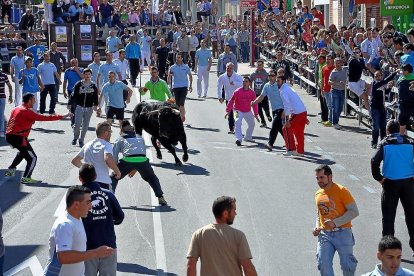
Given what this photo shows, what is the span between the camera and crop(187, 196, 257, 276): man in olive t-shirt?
374 inches

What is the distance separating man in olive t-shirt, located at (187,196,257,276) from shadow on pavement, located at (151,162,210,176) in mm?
10832

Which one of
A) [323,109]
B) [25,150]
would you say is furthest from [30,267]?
[323,109]

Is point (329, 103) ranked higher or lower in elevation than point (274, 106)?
lower

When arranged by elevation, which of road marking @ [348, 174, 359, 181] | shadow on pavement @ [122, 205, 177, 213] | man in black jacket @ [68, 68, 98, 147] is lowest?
road marking @ [348, 174, 359, 181]

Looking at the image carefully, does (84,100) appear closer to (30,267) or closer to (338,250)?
(30,267)

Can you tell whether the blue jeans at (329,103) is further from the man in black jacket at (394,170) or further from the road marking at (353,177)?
the man in black jacket at (394,170)

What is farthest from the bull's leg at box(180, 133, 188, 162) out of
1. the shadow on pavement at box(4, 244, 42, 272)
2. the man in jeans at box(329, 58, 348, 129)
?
the shadow on pavement at box(4, 244, 42, 272)

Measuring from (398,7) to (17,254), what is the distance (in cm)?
1830

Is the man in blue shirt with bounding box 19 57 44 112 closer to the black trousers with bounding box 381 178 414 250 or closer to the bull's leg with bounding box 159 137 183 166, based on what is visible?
the bull's leg with bounding box 159 137 183 166

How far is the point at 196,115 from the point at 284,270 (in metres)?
16.2

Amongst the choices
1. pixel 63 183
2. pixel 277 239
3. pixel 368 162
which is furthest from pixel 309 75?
pixel 277 239

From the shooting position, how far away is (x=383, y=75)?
24828 mm

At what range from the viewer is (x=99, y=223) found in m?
11.1

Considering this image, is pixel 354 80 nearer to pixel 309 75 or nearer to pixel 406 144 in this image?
pixel 309 75
